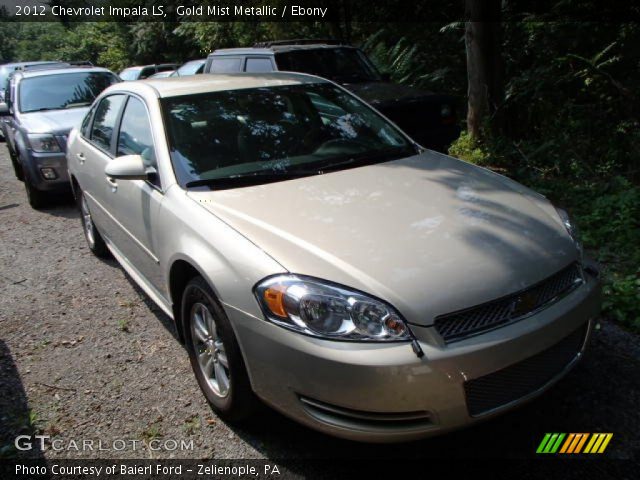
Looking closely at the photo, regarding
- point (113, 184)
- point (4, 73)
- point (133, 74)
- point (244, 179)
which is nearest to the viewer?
point (244, 179)

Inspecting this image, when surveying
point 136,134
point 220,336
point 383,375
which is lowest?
point 220,336

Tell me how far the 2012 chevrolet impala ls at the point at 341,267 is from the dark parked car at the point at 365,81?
3686 mm

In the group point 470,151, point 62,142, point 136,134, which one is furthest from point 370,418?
point 62,142

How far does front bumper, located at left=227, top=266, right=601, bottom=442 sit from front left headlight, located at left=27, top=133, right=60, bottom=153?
5.39 metres

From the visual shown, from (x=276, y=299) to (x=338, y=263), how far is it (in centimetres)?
29

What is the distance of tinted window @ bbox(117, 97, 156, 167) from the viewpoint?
11.2 feet

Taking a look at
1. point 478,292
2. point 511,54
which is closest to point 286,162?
point 478,292

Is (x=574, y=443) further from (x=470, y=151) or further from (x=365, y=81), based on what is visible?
(x=365, y=81)

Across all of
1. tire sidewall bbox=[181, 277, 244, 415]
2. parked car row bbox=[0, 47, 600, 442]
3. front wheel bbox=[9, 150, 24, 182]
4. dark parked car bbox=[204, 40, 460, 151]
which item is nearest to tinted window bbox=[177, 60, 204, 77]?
dark parked car bbox=[204, 40, 460, 151]

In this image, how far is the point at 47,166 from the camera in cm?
666

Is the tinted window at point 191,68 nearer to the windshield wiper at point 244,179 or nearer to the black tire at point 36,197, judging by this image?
the black tire at point 36,197

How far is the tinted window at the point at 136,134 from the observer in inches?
134

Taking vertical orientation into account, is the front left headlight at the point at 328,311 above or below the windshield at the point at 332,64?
below

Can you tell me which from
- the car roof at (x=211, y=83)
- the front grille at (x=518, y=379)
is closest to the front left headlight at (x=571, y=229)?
the front grille at (x=518, y=379)
